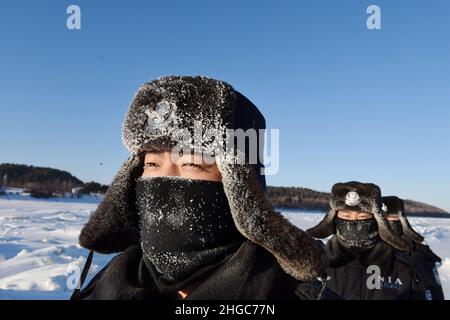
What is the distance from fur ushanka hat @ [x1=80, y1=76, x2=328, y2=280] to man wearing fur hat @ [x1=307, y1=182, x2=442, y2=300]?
85.9 inches

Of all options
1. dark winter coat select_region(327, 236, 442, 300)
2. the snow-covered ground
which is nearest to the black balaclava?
the snow-covered ground

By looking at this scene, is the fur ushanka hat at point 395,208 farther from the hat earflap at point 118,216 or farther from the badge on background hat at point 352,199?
the hat earflap at point 118,216

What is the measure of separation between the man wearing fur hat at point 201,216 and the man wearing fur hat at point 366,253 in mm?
2172

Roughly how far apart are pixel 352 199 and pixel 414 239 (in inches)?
63.8

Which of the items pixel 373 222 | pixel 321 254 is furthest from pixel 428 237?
pixel 321 254

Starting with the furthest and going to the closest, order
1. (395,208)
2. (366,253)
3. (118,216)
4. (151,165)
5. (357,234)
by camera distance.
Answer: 1. (395,208)
2. (357,234)
3. (366,253)
4. (118,216)
5. (151,165)

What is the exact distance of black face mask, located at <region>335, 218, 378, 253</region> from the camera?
12.9ft

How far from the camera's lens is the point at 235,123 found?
4.90 feet

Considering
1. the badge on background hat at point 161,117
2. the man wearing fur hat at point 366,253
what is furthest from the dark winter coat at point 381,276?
the badge on background hat at point 161,117

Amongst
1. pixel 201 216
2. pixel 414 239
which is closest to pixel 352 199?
pixel 414 239

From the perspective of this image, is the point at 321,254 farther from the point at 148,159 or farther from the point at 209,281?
the point at 148,159

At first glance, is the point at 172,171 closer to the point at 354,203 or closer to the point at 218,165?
the point at 218,165

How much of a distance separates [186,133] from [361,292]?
2899mm

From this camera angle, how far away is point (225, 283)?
1351 mm
